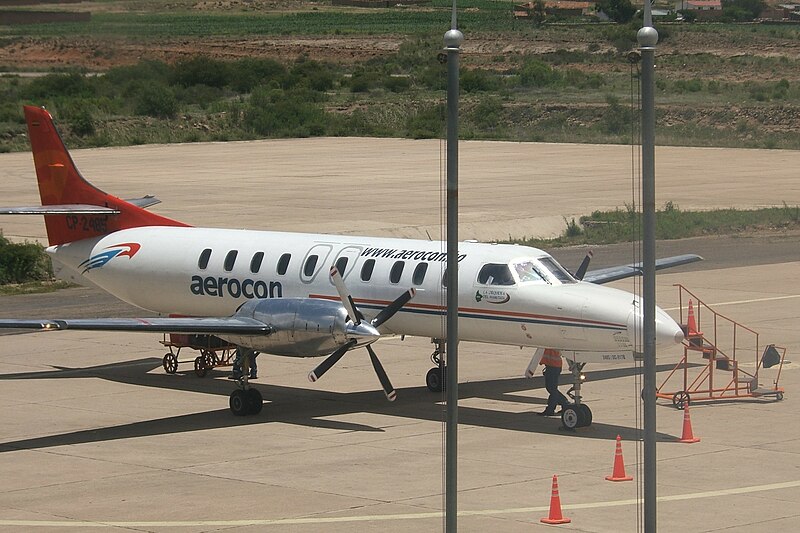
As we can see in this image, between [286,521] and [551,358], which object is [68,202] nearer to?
[551,358]

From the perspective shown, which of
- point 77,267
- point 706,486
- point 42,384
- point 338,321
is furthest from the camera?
point 77,267

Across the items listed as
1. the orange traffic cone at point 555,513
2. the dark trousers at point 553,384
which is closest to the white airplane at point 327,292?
the dark trousers at point 553,384

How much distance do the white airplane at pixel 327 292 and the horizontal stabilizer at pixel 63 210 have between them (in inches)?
1.6

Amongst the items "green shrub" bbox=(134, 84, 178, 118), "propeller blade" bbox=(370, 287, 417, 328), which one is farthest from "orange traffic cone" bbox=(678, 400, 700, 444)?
"green shrub" bbox=(134, 84, 178, 118)

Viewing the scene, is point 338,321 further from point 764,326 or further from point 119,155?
point 119,155

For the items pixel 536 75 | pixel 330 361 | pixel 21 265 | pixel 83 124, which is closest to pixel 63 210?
pixel 330 361

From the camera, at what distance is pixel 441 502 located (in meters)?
19.2

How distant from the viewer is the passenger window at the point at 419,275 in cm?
2520

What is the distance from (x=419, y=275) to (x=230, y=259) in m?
4.15

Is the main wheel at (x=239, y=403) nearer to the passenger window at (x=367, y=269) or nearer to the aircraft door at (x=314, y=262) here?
the aircraft door at (x=314, y=262)

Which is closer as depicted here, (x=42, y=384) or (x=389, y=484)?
(x=389, y=484)

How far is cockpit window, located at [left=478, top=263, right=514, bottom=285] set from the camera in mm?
24406

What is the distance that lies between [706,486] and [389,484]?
4.37 metres

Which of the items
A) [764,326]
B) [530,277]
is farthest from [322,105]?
[530,277]
